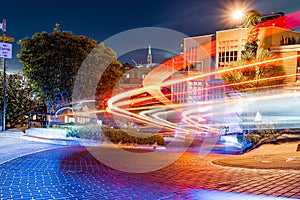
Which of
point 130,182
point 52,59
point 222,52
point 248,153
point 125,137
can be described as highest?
point 222,52

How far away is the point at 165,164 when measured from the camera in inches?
419

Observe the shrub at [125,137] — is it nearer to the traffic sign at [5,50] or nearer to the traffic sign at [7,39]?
the traffic sign at [5,50]

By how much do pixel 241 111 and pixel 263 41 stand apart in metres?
7.46

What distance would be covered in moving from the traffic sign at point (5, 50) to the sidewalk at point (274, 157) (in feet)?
44.4

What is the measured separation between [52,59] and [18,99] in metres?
6.39

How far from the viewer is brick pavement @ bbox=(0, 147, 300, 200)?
6344 millimetres

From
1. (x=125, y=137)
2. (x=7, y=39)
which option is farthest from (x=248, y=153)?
(x=7, y=39)

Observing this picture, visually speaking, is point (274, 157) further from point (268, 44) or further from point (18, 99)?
point (18, 99)

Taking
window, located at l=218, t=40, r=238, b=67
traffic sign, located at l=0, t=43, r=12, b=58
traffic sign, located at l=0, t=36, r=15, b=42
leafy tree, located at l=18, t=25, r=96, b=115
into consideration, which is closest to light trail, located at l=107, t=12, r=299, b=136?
window, located at l=218, t=40, r=238, b=67

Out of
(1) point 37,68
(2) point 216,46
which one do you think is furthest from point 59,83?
(2) point 216,46

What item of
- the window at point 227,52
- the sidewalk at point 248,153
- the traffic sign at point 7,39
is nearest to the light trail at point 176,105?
the window at point 227,52

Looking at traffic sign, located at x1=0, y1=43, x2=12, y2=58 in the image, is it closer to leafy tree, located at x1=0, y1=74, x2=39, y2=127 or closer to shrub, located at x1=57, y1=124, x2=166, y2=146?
leafy tree, located at x1=0, y1=74, x2=39, y2=127

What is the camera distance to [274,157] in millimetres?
11984

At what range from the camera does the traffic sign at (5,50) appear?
1811 cm
